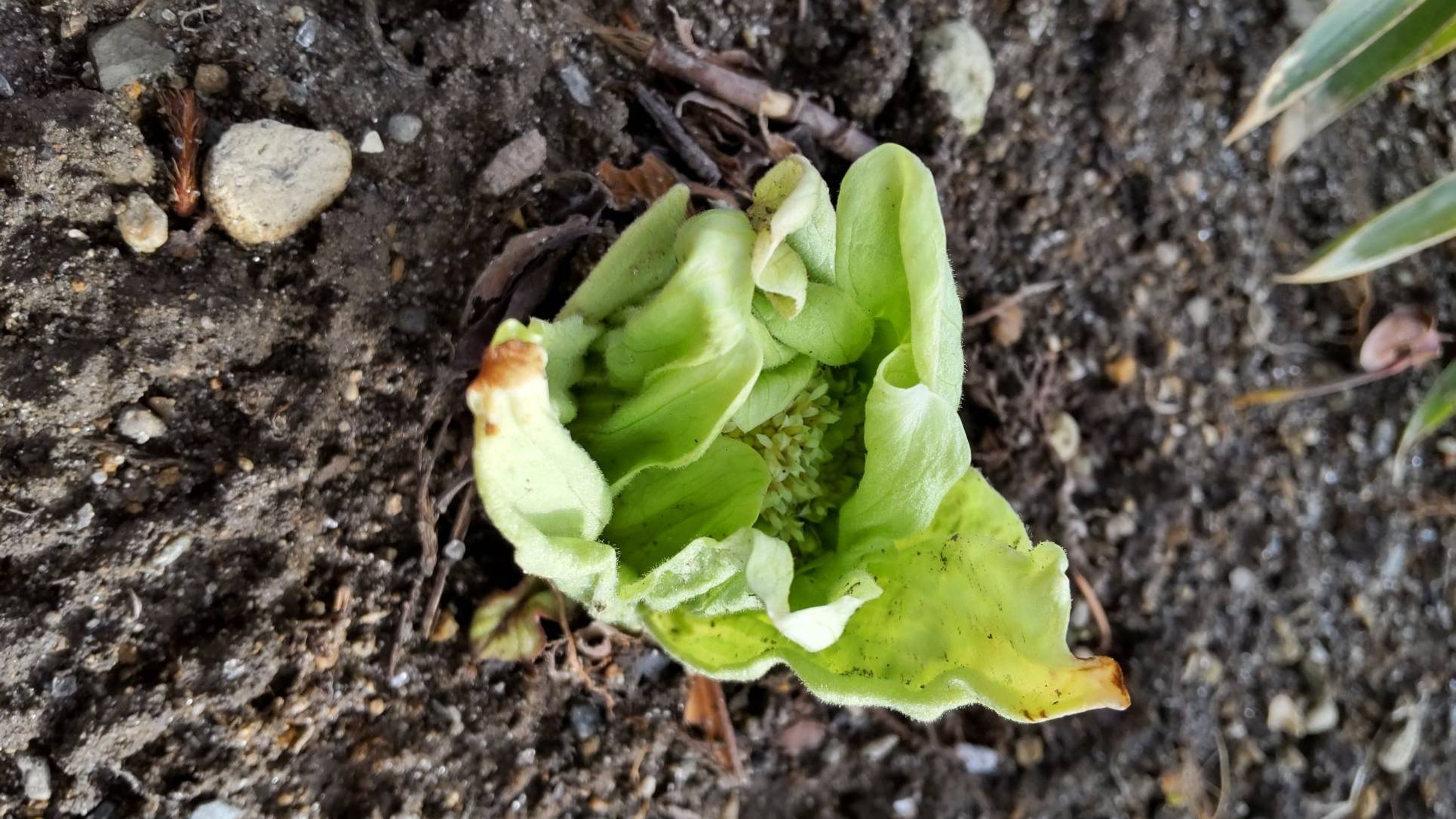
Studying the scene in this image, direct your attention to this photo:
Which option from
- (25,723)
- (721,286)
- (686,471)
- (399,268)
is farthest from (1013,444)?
(25,723)

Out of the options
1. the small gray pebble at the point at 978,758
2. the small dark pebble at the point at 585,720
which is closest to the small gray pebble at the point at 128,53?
the small dark pebble at the point at 585,720

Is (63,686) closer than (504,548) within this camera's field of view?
Yes

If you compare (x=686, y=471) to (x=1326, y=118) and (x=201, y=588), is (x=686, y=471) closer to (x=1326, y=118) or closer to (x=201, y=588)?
(x=201, y=588)

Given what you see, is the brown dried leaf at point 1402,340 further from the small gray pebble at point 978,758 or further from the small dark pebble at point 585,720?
the small dark pebble at point 585,720

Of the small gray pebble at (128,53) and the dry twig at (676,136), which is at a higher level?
the small gray pebble at (128,53)

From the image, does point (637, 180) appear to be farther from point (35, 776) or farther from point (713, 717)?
point (35, 776)

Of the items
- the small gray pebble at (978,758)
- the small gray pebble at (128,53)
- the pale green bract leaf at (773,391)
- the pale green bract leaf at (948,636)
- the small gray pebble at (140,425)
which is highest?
the small gray pebble at (128,53)

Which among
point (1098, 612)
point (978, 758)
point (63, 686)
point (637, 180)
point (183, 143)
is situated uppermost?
point (183, 143)

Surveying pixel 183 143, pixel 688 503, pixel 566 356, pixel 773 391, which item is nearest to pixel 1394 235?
pixel 773 391
